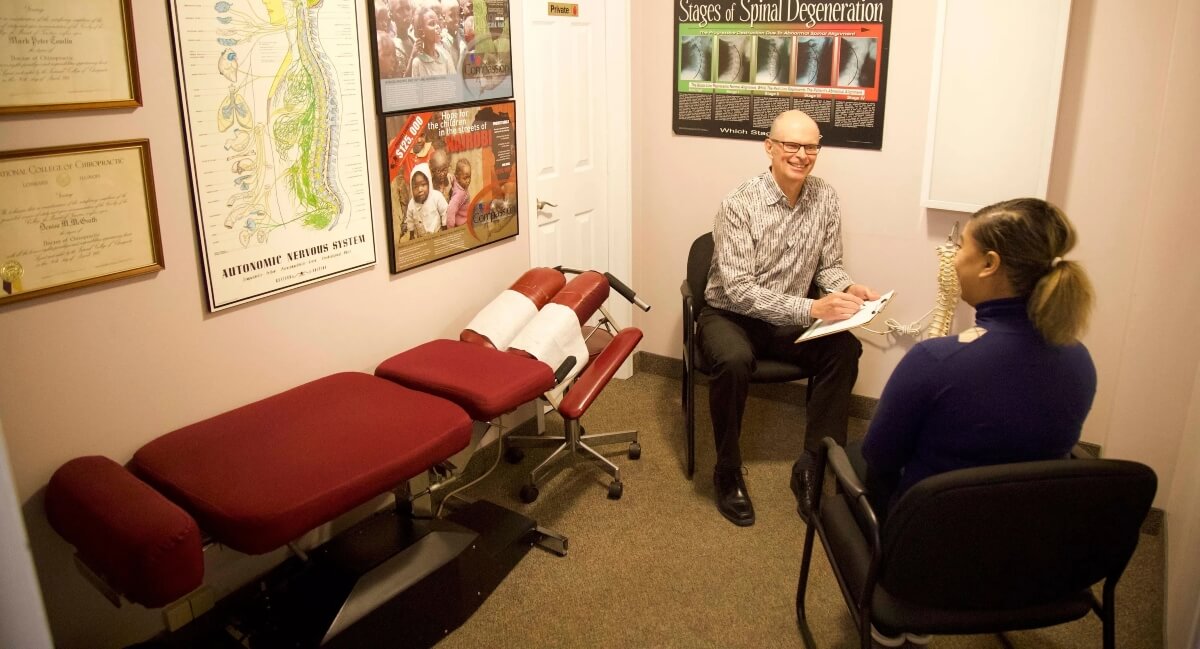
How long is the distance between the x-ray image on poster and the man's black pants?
849mm

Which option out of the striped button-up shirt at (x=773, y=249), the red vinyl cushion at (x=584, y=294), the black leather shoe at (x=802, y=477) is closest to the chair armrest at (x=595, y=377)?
the red vinyl cushion at (x=584, y=294)

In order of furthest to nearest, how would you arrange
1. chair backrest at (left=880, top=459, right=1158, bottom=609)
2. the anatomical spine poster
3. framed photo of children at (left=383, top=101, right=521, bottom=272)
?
framed photo of children at (left=383, top=101, right=521, bottom=272)
the anatomical spine poster
chair backrest at (left=880, top=459, right=1158, bottom=609)

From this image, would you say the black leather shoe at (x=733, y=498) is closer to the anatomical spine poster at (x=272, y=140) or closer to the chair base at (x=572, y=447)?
the chair base at (x=572, y=447)

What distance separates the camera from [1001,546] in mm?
1599

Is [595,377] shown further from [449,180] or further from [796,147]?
[796,147]

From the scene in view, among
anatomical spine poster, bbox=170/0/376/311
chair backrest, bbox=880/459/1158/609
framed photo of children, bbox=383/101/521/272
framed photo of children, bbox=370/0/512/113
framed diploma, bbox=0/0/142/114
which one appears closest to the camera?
chair backrest, bbox=880/459/1158/609

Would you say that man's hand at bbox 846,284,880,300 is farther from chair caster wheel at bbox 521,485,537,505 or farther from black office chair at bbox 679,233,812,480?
chair caster wheel at bbox 521,485,537,505

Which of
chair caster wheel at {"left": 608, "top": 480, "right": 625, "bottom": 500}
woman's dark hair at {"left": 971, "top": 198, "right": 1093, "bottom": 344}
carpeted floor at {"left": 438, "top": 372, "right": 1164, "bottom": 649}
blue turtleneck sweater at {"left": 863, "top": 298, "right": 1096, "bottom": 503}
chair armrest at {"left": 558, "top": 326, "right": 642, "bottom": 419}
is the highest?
woman's dark hair at {"left": 971, "top": 198, "right": 1093, "bottom": 344}

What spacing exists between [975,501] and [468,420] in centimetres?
128

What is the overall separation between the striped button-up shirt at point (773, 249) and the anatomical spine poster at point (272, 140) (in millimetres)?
1285

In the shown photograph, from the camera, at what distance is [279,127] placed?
7.59 feet

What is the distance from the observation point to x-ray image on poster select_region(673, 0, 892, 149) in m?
3.24

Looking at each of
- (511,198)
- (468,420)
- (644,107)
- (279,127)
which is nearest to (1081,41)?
(644,107)

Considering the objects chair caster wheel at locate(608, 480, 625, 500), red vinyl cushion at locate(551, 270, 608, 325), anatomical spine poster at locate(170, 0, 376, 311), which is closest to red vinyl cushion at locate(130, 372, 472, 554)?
anatomical spine poster at locate(170, 0, 376, 311)
